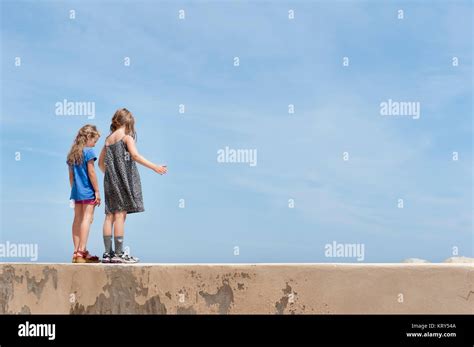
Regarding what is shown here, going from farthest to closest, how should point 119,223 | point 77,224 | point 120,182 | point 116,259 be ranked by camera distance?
point 77,224
point 120,182
point 119,223
point 116,259

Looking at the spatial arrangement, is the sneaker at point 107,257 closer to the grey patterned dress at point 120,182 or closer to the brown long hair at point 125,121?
the grey patterned dress at point 120,182

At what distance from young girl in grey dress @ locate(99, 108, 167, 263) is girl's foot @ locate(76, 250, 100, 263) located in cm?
28

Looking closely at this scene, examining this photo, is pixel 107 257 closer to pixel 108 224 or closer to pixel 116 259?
pixel 116 259

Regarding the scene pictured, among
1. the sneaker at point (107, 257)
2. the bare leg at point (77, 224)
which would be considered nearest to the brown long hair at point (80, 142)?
the bare leg at point (77, 224)

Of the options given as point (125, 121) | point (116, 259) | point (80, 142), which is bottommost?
point (116, 259)

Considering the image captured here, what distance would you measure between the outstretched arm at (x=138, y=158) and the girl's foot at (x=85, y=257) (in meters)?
1.09

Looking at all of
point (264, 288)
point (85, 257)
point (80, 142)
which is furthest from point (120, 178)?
point (264, 288)

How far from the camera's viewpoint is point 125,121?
5.92 meters

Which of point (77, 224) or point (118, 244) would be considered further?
point (77, 224)

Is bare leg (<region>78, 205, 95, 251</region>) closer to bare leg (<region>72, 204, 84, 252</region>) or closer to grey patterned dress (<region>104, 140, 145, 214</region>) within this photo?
bare leg (<region>72, 204, 84, 252</region>)

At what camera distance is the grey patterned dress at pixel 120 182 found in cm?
578

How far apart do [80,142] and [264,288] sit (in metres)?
2.41
